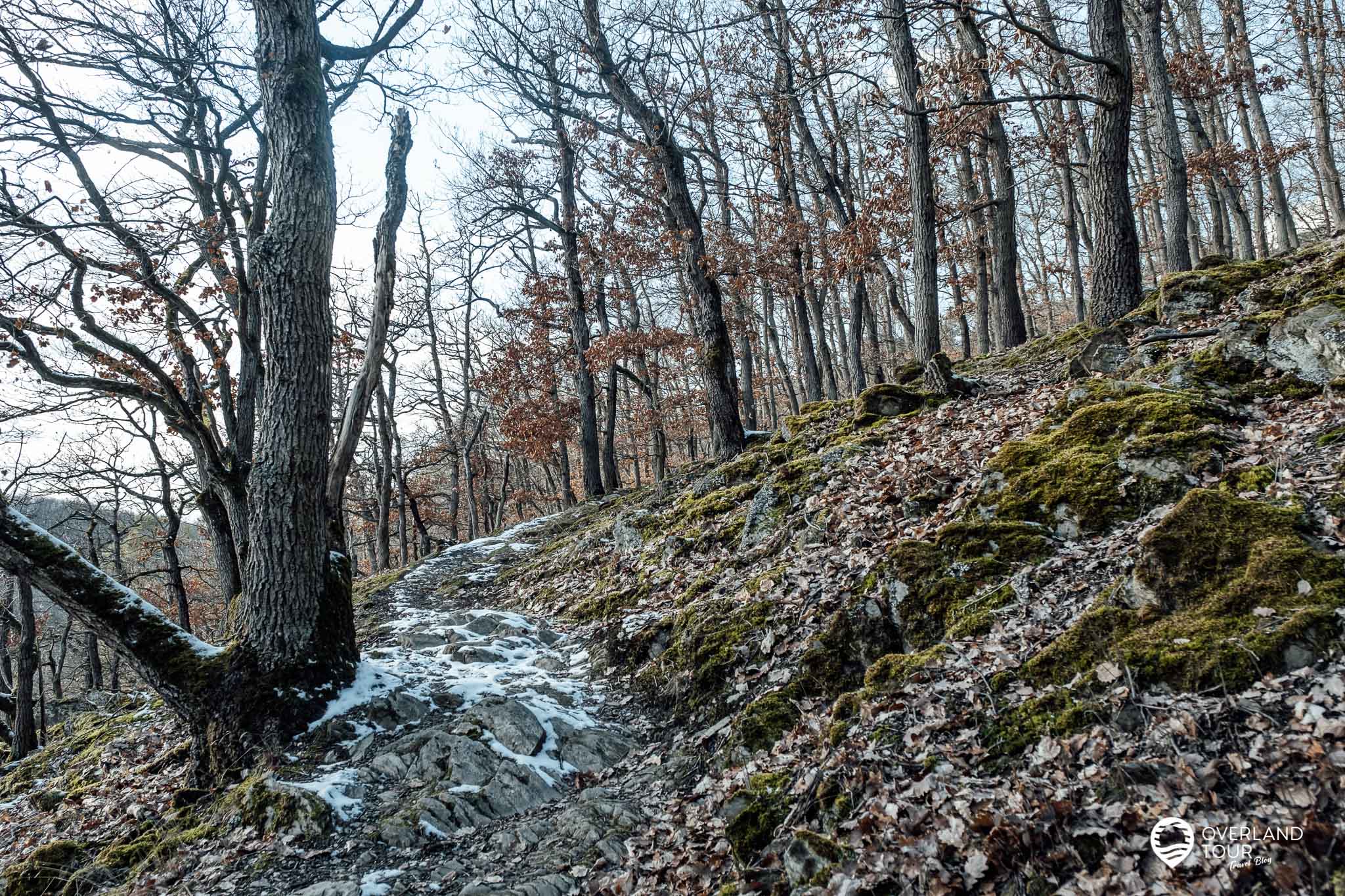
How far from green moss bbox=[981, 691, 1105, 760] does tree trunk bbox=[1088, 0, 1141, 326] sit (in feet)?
24.9

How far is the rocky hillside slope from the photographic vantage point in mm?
2734

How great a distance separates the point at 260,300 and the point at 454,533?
22082 millimetres

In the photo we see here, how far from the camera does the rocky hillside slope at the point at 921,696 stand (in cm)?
273

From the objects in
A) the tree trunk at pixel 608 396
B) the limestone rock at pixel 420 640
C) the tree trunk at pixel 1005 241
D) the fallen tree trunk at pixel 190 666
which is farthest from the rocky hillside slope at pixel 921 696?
the tree trunk at pixel 608 396

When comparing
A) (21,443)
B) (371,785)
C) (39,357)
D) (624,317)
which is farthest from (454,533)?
(371,785)

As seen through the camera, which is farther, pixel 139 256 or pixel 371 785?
pixel 139 256

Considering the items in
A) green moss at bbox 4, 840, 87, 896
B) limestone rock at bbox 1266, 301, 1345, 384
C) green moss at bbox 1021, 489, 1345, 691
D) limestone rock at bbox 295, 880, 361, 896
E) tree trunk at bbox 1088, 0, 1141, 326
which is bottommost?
green moss at bbox 4, 840, 87, 896

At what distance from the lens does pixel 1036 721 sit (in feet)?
10.9

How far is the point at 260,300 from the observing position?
6316 mm

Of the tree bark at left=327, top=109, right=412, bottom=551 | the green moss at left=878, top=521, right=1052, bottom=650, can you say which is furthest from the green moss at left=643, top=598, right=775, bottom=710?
the tree bark at left=327, top=109, right=412, bottom=551

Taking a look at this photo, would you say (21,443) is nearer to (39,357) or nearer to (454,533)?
(39,357)

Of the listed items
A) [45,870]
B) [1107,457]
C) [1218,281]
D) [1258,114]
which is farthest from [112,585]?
[1258,114]

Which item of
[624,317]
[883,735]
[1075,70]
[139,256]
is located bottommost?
[883,735]

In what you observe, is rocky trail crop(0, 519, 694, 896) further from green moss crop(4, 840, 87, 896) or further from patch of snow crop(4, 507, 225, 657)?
patch of snow crop(4, 507, 225, 657)
